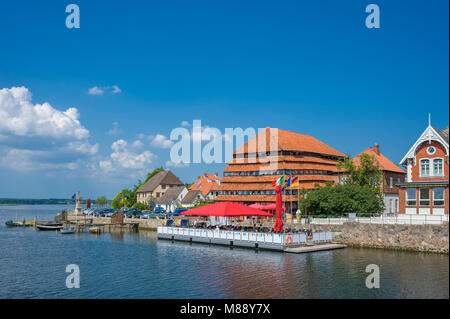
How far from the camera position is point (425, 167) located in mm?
43781

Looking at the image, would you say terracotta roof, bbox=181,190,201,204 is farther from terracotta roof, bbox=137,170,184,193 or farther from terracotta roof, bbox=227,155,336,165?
terracotta roof, bbox=227,155,336,165

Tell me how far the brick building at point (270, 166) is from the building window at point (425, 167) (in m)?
24.5

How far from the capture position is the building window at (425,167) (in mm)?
43625

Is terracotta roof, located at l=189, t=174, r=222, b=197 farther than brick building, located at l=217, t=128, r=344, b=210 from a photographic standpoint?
Yes

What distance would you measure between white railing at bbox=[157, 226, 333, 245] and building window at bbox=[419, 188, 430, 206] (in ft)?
34.1

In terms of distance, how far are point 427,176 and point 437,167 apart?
1.44 metres

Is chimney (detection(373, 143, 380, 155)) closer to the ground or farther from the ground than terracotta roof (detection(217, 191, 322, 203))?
farther from the ground

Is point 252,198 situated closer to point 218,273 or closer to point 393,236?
point 393,236

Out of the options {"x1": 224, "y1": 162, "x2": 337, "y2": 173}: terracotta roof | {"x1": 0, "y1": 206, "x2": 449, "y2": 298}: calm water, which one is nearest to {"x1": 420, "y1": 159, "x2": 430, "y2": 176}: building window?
{"x1": 0, "y1": 206, "x2": 449, "y2": 298}: calm water

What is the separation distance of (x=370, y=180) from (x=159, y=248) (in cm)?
3216

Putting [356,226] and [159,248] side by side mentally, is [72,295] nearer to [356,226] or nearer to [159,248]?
[159,248]

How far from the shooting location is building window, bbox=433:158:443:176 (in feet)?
140
